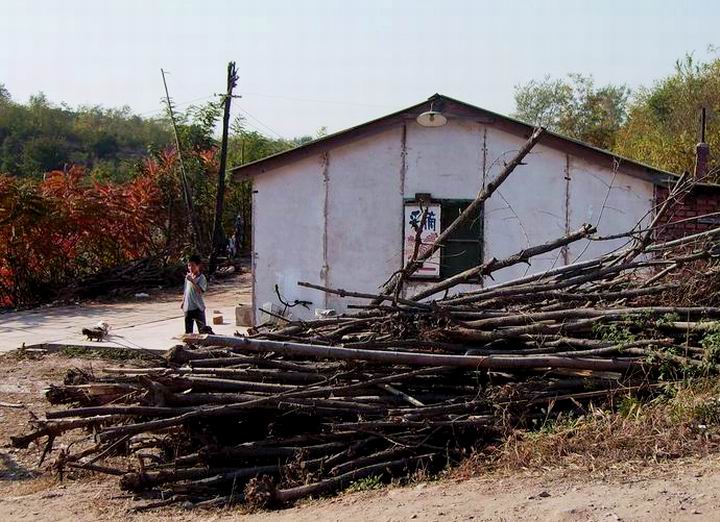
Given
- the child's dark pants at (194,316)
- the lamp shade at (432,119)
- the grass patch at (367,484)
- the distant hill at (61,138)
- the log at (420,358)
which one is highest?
the distant hill at (61,138)

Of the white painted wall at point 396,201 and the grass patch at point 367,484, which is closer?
the grass patch at point 367,484

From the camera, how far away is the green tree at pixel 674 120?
68.3ft

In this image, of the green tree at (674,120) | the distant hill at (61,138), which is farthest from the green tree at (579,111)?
the distant hill at (61,138)

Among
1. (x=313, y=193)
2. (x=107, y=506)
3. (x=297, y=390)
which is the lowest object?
(x=107, y=506)

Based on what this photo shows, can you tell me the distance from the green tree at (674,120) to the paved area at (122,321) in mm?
10951

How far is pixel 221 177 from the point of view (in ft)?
78.4

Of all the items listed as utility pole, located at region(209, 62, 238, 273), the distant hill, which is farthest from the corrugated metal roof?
the distant hill

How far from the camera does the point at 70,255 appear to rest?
1984cm

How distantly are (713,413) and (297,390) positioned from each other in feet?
9.22

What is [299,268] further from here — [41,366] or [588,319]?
[588,319]

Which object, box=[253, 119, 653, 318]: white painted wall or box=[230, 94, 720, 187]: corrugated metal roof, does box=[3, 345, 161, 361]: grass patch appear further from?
box=[230, 94, 720, 187]: corrugated metal roof

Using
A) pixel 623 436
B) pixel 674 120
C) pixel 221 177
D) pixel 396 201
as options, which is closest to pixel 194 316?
pixel 396 201

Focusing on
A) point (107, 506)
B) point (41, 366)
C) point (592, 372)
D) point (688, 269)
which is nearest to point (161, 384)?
point (107, 506)

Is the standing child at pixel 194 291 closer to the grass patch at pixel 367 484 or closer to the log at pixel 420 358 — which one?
the log at pixel 420 358
